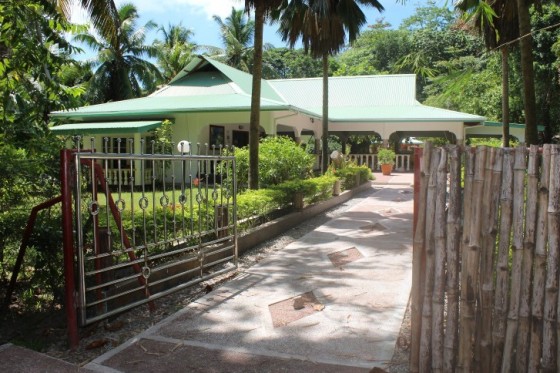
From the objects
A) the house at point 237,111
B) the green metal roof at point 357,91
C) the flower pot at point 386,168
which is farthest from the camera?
the green metal roof at point 357,91

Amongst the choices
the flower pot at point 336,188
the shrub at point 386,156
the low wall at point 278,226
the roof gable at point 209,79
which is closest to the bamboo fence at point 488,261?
the low wall at point 278,226

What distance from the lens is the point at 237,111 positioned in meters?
16.9

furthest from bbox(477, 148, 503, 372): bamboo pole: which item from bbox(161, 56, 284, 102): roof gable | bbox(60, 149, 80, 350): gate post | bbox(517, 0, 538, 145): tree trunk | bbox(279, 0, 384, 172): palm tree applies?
bbox(161, 56, 284, 102): roof gable

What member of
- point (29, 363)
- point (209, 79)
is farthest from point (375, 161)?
point (29, 363)

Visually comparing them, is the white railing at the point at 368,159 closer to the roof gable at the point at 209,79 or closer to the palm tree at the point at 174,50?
the roof gable at the point at 209,79

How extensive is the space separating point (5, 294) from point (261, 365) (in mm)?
2697

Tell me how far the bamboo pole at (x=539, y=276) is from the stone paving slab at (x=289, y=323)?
3.43 ft

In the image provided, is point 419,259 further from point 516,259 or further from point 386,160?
point 386,160

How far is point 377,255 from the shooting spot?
7.07m

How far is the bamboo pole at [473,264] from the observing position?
3051 mm

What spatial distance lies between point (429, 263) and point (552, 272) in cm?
71

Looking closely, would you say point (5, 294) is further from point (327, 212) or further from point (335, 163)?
point (335, 163)

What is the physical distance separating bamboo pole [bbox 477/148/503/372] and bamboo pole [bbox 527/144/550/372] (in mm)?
234

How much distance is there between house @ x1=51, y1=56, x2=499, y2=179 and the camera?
673 inches
